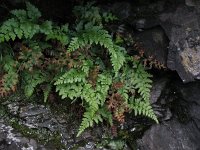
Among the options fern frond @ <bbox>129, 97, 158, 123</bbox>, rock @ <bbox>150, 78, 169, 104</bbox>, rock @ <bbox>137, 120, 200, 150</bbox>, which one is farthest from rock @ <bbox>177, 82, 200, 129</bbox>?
fern frond @ <bbox>129, 97, 158, 123</bbox>

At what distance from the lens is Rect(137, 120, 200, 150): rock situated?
586 centimetres

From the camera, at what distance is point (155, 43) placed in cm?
584

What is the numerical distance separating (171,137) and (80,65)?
196 centimetres

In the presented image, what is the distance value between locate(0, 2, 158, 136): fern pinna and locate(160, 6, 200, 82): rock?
1.85ft

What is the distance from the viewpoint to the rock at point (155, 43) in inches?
227

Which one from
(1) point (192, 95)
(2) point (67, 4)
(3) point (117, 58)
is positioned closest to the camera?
(3) point (117, 58)

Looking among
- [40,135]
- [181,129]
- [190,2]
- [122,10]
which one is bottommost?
[40,135]

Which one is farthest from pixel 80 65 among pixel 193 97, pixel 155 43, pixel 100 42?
pixel 193 97

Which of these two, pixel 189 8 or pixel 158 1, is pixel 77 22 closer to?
pixel 158 1

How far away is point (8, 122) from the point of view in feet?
18.5

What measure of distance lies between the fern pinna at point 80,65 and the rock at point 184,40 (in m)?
0.56

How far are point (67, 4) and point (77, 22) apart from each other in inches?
21.2

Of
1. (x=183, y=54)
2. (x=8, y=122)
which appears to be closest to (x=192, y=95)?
(x=183, y=54)

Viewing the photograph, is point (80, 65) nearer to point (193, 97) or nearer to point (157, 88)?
point (157, 88)
